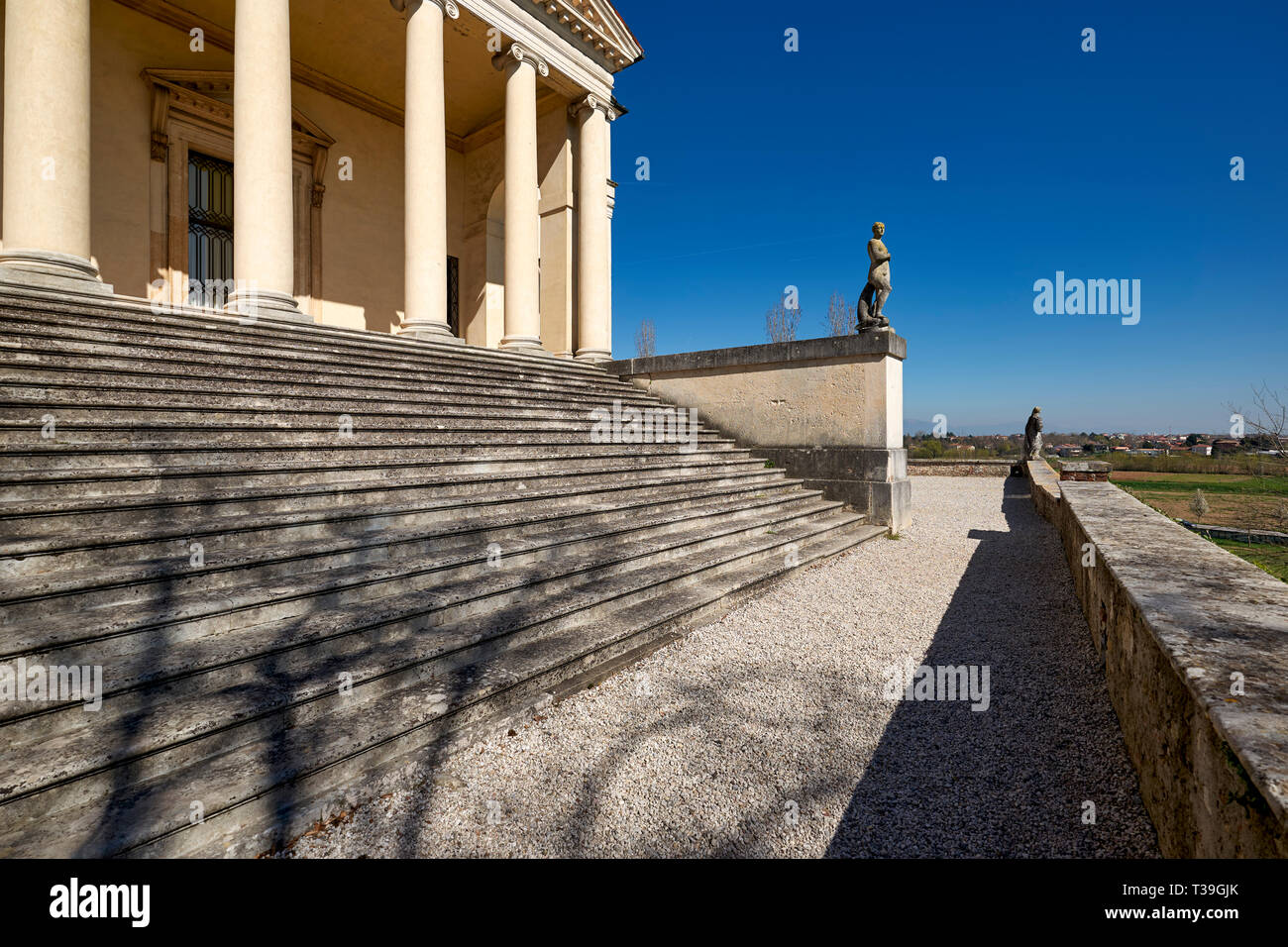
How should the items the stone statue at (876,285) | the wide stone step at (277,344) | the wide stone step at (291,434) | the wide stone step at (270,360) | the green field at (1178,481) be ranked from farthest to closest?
the green field at (1178,481) → the stone statue at (876,285) → the wide stone step at (277,344) → the wide stone step at (270,360) → the wide stone step at (291,434)

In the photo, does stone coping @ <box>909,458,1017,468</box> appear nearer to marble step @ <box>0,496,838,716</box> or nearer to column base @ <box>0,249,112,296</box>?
marble step @ <box>0,496,838,716</box>

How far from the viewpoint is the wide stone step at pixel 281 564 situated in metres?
2.76

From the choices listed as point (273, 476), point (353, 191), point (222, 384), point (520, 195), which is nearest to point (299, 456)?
point (273, 476)

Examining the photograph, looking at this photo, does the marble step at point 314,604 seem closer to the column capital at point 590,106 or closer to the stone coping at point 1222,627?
the stone coping at point 1222,627

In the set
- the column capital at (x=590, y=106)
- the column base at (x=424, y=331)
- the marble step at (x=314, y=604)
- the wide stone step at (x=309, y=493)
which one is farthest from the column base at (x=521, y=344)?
the marble step at (x=314, y=604)

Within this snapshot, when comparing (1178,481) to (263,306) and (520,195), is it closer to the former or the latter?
(520,195)

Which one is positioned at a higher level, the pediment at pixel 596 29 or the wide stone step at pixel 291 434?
the pediment at pixel 596 29

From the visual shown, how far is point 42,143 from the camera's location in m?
6.45

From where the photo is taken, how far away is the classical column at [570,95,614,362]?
14008mm

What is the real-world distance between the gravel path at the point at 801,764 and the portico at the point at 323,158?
24.5 ft

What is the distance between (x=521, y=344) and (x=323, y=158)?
731 cm

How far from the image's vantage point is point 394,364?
7629 millimetres
